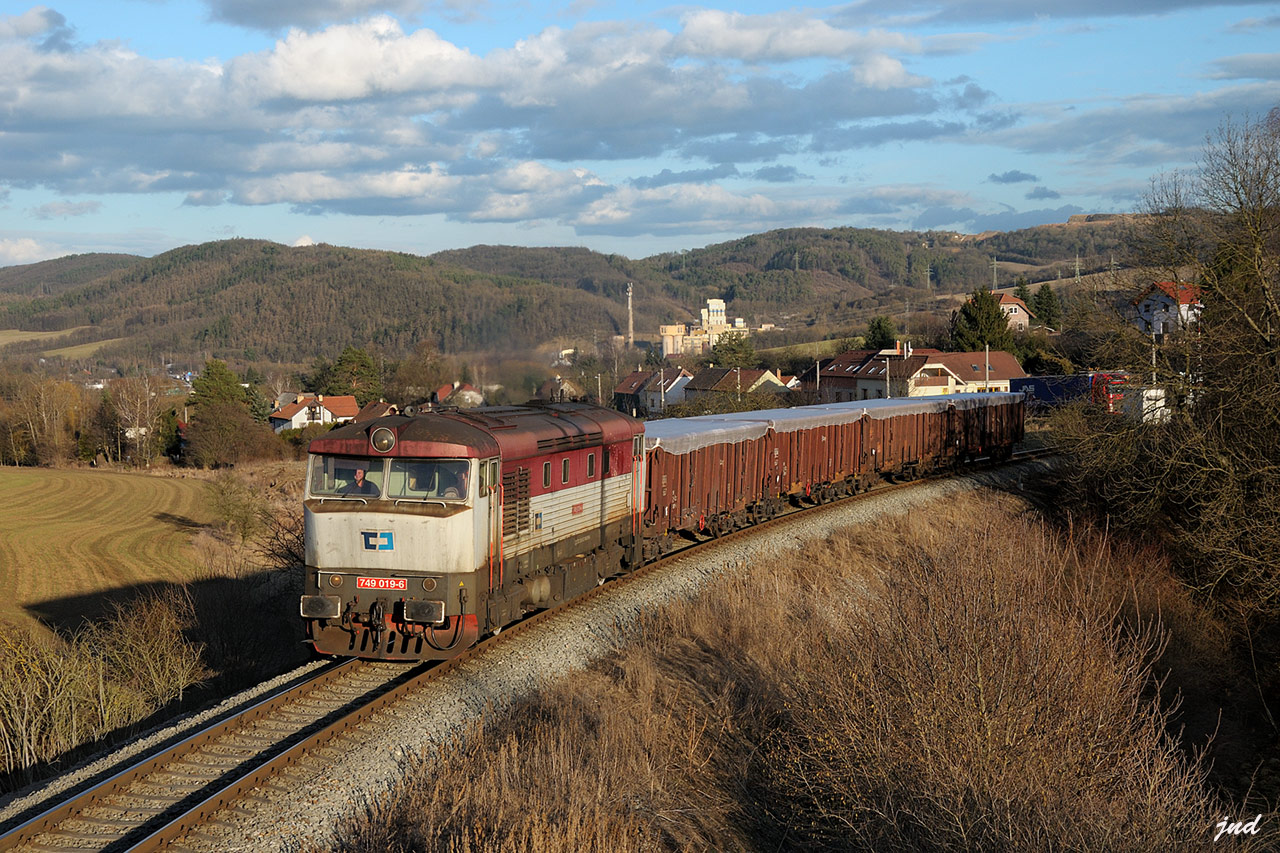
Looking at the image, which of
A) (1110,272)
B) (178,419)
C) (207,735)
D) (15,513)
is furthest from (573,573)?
(178,419)

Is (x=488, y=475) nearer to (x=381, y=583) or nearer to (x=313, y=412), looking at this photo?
(x=381, y=583)

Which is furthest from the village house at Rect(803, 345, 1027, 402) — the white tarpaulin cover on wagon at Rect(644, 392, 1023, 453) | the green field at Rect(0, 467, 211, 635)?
the green field at Rect(0, 467, 211, 635)

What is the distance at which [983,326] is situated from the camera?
89.4 m

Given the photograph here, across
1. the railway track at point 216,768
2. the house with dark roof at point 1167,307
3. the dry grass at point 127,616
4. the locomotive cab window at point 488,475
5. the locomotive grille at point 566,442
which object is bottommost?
the dry grass at point 127,616

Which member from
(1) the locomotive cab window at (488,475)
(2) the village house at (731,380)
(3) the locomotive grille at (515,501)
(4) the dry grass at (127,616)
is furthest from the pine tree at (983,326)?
(1) the locomotive cab window at (488,475)

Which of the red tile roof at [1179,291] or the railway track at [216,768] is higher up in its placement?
the red tile roof at [1179,291]

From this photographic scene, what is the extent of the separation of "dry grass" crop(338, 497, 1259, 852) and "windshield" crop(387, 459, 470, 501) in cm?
309

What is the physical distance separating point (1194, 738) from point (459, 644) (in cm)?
1519

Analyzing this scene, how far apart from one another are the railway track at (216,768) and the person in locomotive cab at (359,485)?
101 inches

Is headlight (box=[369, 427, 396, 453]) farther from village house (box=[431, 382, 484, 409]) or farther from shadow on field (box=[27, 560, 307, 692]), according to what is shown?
shadow on field (box=[27, 560, 307, 692])

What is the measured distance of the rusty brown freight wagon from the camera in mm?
21328

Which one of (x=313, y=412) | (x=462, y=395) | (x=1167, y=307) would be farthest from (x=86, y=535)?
(x=1167, y=307)

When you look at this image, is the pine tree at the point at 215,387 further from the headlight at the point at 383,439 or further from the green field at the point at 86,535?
the headlight at the point at 383,439

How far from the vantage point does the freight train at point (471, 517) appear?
13.0m
